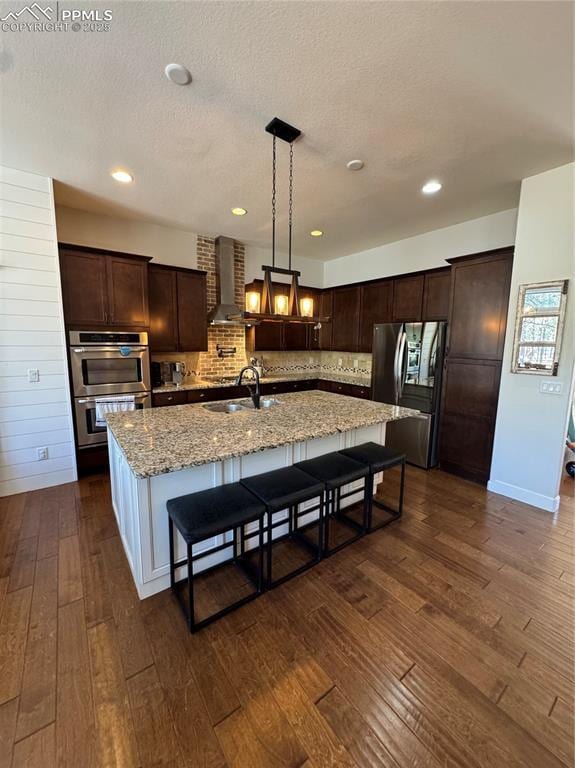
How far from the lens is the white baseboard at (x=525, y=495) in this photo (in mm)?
2863

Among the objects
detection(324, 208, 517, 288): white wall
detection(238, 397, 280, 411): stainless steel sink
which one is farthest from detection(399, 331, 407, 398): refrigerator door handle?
detection(238, 397, 280, 411): stainless steel sink

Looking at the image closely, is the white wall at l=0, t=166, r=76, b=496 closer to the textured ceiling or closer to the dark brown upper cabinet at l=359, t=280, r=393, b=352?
the textured ceiling

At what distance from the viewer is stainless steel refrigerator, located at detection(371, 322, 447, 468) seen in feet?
12.1

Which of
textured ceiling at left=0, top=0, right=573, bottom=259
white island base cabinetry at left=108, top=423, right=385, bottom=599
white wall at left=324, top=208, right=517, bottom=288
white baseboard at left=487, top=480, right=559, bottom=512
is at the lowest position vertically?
white baseboard at left=487, top=480, right=559, bottom=512

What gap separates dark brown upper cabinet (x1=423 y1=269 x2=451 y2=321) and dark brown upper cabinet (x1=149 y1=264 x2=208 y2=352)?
3.01 meters

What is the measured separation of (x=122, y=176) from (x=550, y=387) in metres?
4.33

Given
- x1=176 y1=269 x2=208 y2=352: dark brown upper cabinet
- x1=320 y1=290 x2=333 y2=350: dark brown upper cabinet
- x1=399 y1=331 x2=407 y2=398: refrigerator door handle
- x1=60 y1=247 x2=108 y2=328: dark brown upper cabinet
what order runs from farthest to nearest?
x1=320 y1=290 x2=333 y2=350: dark brown upper cabinet < x1=176 y1=269 x2=208 y2=352: dark brown upper cabinet < x1=399 y1=331 x2=407 y2=398: refrigerator door handle < x1=60 y1=247 x2=108 y2=328: dark brown upper cabinet

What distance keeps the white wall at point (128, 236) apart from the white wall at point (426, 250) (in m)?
2.66

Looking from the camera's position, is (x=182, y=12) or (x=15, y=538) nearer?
(x=182, y=12)

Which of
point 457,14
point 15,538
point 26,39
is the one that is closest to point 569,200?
point 457,14

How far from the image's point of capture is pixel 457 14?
141cm

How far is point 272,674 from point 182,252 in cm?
461

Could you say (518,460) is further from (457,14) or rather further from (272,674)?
(457,14)

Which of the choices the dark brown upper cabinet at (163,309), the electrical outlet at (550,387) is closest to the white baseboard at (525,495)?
the electrical outlet at (550,387)
